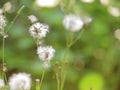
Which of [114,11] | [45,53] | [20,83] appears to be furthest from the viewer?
[114,11]

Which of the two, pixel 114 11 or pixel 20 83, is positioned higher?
pixel 114 11

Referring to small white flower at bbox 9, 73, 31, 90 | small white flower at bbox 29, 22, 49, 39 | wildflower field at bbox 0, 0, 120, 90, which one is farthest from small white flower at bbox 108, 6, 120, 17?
small white flower at bbox 9, 73, 31, 90

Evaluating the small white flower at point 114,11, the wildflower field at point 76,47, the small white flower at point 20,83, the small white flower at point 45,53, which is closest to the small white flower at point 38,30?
the small white flower at point 45,53

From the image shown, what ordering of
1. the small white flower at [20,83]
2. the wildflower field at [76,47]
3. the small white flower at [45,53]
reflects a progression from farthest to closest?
the wildflower field at [76,47], the small white flower at [45,53], the small white flower at [20,83]

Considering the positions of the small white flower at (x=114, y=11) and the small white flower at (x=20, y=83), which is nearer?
the small white flower at (x=20, y=83)

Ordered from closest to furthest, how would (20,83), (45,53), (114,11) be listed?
(20,83)
(45,53)
(114,11)

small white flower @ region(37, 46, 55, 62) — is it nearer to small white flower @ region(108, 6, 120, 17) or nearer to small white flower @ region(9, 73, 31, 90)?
small white flower @ region(9, 73, 31, 90)

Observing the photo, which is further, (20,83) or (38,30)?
(38,30)

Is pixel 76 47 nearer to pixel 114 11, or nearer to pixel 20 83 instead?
pixel 114 11

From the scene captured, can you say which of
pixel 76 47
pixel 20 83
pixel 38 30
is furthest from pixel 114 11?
pixel 20 83

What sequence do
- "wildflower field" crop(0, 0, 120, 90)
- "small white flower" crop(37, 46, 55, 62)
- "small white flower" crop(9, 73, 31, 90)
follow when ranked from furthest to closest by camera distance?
1. "wildflower field" crop(0, 0, 120, 90)
2. "small white flower" crop(37, 46, 55, 62)
3. "small white flower" crop(9, 73, 31, 90)

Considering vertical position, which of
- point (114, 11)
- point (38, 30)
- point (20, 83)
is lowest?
point (20, 83)

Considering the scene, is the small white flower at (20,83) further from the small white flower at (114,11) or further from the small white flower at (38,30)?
the small white flower at (114,11)
